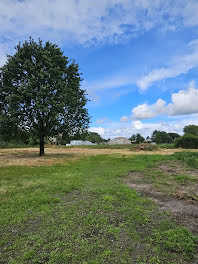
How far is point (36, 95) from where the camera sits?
44.5ft

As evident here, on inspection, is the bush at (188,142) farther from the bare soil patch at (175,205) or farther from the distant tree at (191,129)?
the distant tree at (191,129)

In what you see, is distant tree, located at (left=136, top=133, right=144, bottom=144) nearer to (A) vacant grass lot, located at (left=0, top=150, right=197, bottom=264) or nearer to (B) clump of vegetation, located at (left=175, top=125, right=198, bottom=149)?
(B) clump of vegetation, located at (left=175, top=125, right=198, bottom=149)

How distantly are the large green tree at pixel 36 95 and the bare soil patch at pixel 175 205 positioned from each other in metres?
10.2

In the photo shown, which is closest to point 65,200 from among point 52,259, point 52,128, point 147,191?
point 52,259

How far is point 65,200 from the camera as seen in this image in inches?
179

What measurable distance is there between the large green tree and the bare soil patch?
10176mm

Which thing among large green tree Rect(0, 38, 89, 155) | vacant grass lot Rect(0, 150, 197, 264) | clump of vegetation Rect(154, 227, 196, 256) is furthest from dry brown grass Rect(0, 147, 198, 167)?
clump of vegetation Rect(154, 227, 196, 256)

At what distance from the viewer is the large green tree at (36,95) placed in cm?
1330

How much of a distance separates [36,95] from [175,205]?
42.5ft

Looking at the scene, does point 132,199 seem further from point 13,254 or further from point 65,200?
point 13,254

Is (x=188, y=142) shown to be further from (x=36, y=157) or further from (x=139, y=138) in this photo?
(x=139, y=138)

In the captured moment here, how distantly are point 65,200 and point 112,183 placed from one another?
220cm

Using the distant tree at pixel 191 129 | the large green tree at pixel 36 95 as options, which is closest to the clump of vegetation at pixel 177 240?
the large green tree at pixel 36 95

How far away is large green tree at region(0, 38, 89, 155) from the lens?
43.7 ft
